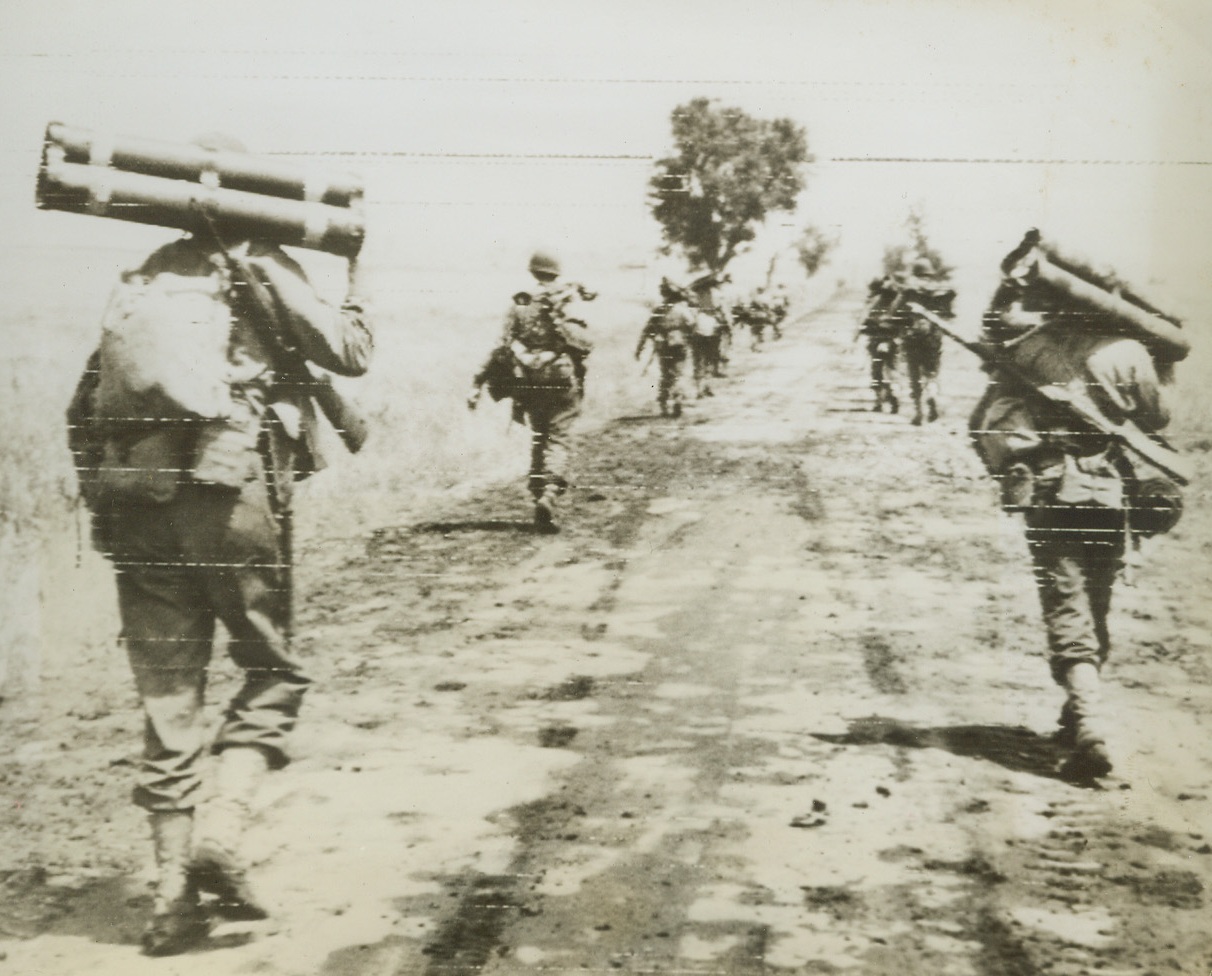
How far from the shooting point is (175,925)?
2.31 metres

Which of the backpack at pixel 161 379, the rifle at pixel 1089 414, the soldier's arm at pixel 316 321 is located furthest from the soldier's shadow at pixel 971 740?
the backpack at pixel 161 379

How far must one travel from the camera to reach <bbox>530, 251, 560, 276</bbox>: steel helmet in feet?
7.73

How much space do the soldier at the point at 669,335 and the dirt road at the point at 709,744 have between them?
104 mm

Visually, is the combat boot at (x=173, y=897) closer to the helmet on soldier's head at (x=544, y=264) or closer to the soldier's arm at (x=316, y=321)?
the soldier's arm at (x=316, y=321)

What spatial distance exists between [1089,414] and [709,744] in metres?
1.13

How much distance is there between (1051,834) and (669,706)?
2.85 feet

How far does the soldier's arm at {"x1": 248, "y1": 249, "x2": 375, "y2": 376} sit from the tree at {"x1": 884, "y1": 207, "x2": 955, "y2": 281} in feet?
3.84

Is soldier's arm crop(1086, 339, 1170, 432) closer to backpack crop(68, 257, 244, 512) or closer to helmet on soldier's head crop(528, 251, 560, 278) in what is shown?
helmet on soldier's head crop(528, 251, 560, 278)

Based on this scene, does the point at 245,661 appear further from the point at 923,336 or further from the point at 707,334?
the point at 923,336

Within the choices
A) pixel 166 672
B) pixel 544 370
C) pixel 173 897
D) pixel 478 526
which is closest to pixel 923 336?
pixel 544 370

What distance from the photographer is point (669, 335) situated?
2381mm

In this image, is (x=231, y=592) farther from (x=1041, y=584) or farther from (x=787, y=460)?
(x=1041, y=584)

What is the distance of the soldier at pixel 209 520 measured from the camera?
7.64 ft

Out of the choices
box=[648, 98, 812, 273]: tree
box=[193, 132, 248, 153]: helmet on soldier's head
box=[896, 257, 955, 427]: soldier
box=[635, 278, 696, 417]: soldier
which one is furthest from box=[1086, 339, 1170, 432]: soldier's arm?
A: box=[193, 132, 248, 153]: helmet on soldier's head
